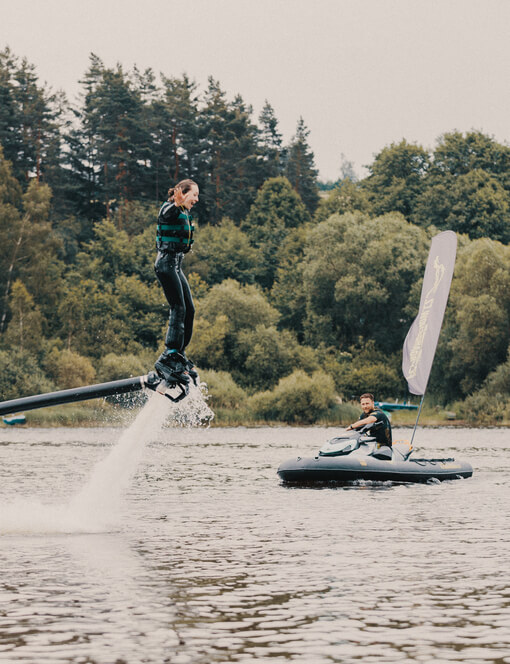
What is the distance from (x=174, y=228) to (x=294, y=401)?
59.9 m

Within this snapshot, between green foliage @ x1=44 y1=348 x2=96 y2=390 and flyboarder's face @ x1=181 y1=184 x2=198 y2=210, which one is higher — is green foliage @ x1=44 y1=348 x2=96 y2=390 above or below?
below

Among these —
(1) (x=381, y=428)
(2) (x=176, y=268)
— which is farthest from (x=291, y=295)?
(2) (x=176, y=268)

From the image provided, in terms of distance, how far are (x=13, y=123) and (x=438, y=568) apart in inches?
3449

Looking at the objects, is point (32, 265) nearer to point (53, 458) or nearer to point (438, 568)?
point (53, 458)

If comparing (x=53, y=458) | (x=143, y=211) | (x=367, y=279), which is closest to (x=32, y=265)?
(x=143, y=211)

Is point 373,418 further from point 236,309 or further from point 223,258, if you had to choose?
point 223,258

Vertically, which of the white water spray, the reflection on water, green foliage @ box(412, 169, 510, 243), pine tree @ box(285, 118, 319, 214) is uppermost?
pine tree @ box(285, 118, 319, 214)

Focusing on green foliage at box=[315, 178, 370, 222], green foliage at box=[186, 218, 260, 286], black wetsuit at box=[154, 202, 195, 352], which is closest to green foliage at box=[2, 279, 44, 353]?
green foliage at box=[186, 218, 260, 286]

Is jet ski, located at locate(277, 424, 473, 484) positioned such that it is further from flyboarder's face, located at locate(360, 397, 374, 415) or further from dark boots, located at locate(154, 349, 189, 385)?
dark boots, located at locate(154, 349, 189, 385)

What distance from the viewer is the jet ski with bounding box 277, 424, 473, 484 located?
95.9 ft

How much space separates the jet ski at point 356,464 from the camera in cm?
2922

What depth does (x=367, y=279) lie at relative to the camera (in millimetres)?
82625

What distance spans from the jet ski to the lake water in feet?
1.39

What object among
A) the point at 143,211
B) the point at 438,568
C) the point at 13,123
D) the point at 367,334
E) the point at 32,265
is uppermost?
the point at 13,123
